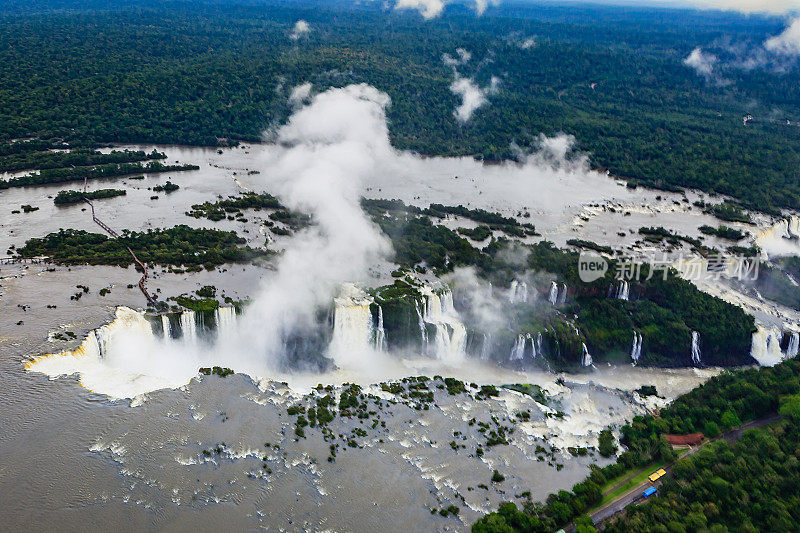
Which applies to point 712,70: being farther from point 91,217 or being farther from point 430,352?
point 91,217

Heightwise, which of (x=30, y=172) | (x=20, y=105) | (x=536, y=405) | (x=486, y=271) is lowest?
(x=536, y=405)

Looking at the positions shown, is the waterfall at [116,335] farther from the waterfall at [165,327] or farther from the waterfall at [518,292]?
the waterfall at [518,292]

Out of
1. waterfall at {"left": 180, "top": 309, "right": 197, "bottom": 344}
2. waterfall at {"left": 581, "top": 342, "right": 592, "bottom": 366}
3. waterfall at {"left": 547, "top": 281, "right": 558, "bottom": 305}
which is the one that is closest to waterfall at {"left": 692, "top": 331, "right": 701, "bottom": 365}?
waterfall at {"left": 581, "top": 342, "right": 592, "bottom": 366}

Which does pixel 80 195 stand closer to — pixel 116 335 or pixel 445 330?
pixel 116 335

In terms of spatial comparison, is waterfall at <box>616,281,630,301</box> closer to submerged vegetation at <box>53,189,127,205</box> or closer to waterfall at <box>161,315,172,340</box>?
waterfall at <box>161,315,172,340</box>

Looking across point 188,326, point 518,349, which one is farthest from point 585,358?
point 188,326

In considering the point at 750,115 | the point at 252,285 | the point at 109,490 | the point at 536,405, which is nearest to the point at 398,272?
the point at 252,285

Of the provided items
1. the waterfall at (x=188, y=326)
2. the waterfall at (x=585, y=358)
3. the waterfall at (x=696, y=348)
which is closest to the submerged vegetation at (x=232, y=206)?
the waterfall at (x=188, y=326)
